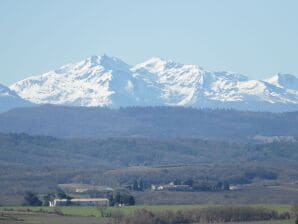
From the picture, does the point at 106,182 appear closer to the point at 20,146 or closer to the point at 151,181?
the point at 151,181

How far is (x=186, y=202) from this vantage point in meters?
115

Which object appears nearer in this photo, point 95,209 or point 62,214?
point 62,214

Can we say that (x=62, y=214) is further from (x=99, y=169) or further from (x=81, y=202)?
(x=99, y=169)

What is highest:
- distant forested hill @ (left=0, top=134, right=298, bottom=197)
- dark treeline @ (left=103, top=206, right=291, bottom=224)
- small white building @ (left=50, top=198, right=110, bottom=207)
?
distant forested hill @ (left=0, top=134, right=298, bottom=197)

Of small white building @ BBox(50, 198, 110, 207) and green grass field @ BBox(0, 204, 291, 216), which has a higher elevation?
small white building @ BBox(50, 198, 110, 207)

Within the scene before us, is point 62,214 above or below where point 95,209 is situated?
below

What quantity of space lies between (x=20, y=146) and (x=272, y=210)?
343 feet

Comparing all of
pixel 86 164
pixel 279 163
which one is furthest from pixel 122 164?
pixel 279 163

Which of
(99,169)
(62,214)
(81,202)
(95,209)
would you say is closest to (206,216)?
(62,214)

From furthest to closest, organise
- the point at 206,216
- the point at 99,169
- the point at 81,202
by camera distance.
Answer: the point at 99,169 < the point at 81,202 < the point at 206,216

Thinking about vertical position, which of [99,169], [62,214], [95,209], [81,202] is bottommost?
[62,214]

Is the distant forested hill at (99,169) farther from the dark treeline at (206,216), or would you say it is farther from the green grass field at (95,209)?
the dark treeline at (206,216)

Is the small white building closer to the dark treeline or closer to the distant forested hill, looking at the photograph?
the distant forested hill

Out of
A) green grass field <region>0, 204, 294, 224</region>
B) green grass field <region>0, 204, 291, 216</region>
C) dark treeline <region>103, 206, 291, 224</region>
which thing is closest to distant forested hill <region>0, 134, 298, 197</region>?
green grass field <region>0, 204, 291, 216</region>
